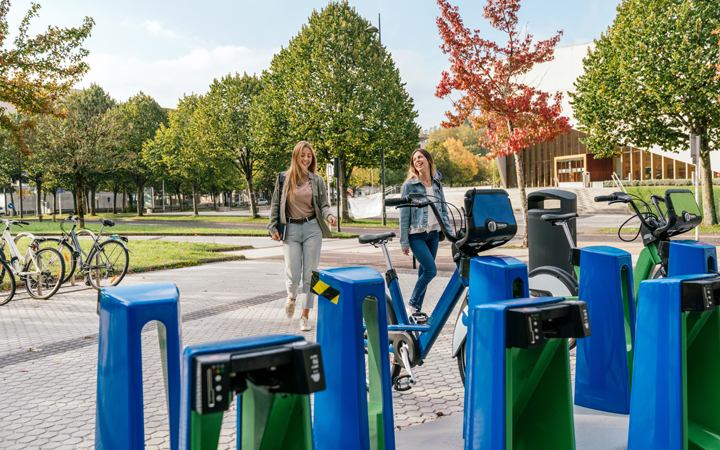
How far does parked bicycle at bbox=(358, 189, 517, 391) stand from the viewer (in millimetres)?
3428

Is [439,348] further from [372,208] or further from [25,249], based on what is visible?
[372,208]

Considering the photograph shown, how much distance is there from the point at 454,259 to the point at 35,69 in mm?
11903

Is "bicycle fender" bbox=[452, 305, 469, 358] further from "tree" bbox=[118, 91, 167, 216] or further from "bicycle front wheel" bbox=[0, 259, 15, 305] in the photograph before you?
"tree" bbox=[118, 91, 167, 216]

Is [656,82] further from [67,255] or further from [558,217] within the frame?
[67,255]

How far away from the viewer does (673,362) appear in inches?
93.4

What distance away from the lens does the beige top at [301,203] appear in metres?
6.13

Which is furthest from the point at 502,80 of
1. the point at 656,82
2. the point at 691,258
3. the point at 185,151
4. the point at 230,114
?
the point at 185,151

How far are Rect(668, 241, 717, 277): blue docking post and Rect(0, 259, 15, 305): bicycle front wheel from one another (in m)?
8.24

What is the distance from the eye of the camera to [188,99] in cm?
4075

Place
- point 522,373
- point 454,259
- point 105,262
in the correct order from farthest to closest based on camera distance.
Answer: point 105,262
point 454,259
point 522,373

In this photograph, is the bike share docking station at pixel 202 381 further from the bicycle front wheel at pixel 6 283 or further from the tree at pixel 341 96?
the tree at pixel 341 96

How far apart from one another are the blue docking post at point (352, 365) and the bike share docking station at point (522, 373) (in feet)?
1.28

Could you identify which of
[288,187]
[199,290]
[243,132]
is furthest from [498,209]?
[243,132]

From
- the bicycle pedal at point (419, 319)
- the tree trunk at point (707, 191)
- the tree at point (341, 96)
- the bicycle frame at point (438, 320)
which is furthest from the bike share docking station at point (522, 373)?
the tree at point (341, 96)
